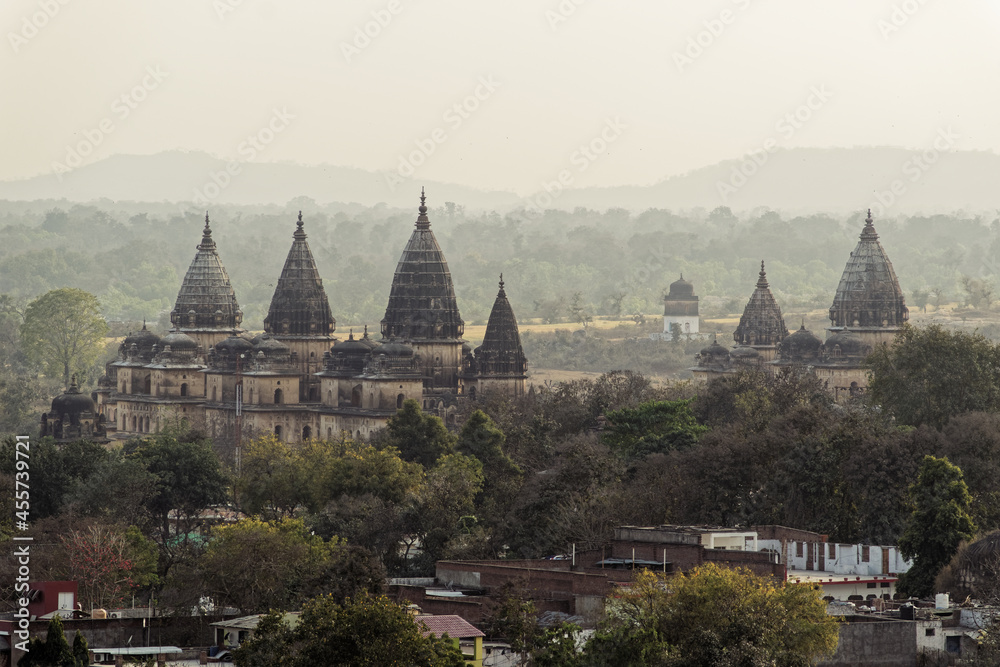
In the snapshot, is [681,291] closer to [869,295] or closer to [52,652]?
[869,295]

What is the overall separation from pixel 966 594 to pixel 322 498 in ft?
73.5

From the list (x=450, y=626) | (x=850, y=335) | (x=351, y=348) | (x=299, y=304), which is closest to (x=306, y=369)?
(x=299, y=304)

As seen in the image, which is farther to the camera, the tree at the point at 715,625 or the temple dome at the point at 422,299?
the temple dome at the point at 422,299

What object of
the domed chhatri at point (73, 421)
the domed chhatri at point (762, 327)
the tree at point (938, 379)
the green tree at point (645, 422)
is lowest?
the domed chhatri at point (73, 421)

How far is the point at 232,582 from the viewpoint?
159 feet

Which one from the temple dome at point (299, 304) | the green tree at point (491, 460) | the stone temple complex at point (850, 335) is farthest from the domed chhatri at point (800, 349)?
the green tree at point (491, 460)

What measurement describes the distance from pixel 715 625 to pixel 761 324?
59.5m

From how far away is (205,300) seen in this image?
9350 centimetres

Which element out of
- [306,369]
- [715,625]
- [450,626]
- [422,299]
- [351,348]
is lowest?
[450,626]

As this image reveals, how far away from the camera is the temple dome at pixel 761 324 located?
315 feet

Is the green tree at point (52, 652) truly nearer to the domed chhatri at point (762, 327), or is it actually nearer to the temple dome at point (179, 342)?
the temple dome at point (179, 342)

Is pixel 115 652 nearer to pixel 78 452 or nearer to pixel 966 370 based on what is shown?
pixel 78 452

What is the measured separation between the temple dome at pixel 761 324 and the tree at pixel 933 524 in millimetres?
43205

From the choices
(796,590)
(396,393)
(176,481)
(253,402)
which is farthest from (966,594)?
(253,402)
